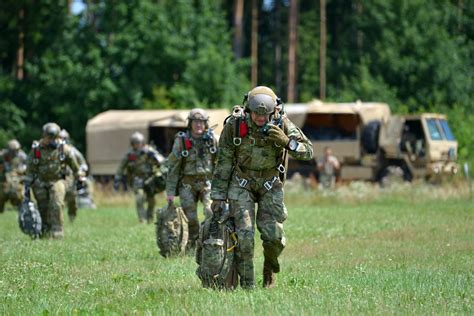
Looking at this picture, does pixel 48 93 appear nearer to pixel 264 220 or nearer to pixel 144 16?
pixel 144 16

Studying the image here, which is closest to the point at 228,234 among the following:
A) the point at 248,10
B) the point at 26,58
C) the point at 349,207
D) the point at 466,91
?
the point at 349,207

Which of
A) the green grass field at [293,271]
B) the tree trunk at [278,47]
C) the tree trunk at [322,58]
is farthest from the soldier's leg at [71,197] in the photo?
the tree trunk at [278,47]

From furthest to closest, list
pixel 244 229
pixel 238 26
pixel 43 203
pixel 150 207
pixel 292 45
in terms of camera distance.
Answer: pixel 238 26, pixel 292 45, pixel 150 207, pixel 43 203, pixel 244 229

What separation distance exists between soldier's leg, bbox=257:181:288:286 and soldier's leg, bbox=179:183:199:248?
4749 millimetres

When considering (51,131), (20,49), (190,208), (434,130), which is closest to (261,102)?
(190,208)

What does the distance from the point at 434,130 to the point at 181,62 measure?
17.3 meters

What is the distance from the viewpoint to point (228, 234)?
442 inches

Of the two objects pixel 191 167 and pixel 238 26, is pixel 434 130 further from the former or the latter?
pixel 191 167

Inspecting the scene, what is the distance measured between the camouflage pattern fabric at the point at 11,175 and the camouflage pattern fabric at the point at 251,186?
19203mm

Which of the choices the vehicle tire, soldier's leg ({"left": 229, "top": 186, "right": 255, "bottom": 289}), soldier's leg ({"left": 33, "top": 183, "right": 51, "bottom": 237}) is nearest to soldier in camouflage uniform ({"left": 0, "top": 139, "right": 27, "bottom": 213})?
soldier's leg ({"left": 33, "top": 183, "right": 51, "bottom": 237})

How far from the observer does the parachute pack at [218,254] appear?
1103 centimetres

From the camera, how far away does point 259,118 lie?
11.1 meters

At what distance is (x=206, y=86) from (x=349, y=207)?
2265 centimetres

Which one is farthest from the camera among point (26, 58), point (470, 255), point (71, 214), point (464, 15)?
point (464, 15)
